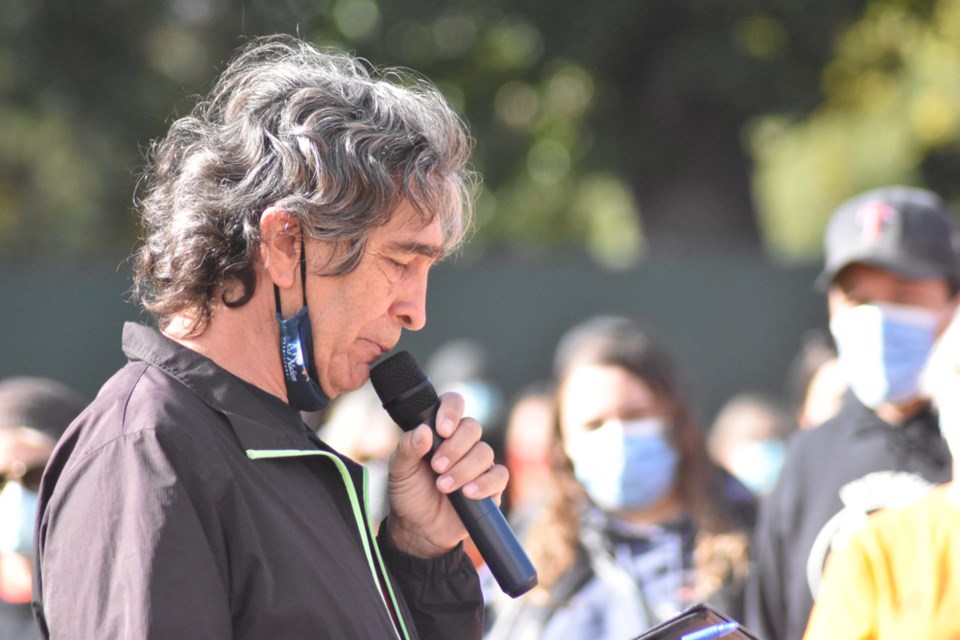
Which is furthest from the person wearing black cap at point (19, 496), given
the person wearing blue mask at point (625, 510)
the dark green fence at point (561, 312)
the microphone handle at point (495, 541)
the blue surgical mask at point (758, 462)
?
the dark green fence at point (561, 312)

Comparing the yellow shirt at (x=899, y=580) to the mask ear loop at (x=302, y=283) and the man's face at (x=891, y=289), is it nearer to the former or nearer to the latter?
the man's face at (x=891, y=289)

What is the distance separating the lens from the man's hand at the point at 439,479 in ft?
6.95

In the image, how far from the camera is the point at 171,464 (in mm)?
1670

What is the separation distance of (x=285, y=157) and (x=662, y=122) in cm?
1212

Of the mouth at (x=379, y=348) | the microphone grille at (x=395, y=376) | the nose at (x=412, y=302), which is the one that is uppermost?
the nose at (x=412, y=302)

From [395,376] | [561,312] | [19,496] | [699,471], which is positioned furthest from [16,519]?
[561,312]

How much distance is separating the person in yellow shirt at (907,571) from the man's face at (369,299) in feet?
3.69

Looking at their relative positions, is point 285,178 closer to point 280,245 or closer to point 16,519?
point 280,245

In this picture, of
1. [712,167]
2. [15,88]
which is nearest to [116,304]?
[15,88]

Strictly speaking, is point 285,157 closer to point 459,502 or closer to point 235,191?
point 235,191

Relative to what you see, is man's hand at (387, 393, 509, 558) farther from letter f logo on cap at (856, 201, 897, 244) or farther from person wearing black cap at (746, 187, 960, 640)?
letter f logo on cap at (856, 201, 897, 244)

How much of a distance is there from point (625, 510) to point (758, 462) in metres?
2.99

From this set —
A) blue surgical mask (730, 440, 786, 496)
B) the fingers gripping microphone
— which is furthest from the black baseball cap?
blue surgical mask (730, 440, 786, 496)

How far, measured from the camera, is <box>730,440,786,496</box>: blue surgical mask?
6.78 metres
